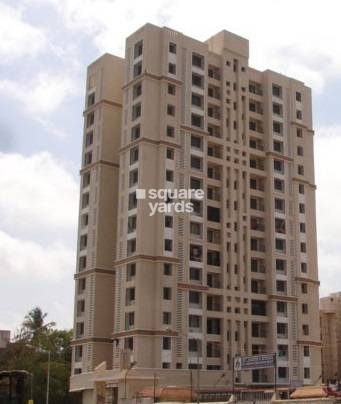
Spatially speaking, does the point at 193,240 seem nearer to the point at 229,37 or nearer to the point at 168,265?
the point at 168,265

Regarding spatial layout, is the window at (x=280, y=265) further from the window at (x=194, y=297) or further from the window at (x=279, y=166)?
the window at (x=194, y=297)

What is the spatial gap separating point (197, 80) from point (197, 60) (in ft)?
8.49

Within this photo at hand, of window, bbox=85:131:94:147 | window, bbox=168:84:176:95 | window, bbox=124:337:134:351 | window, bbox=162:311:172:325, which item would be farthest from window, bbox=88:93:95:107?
window, bbox=124:337:134:351

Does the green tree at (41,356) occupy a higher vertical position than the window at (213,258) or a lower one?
lower

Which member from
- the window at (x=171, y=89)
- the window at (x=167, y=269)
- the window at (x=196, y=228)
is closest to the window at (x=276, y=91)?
the window at (x=171, y=89)

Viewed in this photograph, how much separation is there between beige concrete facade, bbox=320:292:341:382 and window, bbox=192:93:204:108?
1884 inches

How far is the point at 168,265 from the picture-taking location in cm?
7750

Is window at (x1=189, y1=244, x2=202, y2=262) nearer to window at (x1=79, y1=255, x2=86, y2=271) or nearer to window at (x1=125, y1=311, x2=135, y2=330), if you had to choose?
window at (x1=125, y1=311, x2=135, y2=330)

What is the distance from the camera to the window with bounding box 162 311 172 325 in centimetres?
7554

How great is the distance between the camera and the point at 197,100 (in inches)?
3388

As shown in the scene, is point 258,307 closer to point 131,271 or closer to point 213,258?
point 213,258

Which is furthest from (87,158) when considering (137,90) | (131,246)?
(131,246)

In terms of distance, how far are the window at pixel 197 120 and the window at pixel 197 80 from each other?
154 inches

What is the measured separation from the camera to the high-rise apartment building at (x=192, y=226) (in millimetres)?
76500
